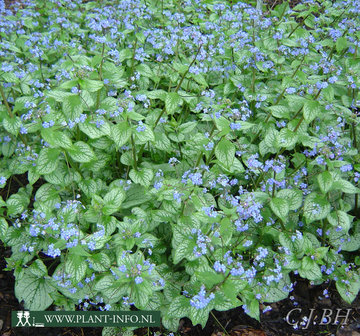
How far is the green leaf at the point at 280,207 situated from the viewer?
3373mm

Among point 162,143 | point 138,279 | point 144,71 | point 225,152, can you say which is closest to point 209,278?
point 138,279

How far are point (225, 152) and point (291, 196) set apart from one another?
897mm

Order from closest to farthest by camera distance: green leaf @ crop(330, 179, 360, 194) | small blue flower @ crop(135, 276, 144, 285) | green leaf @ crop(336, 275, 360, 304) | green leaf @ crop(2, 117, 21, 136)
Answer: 1. small blue flower @ crop(135, 276, 144, 285)
2. green leaf @ crop(330, 179, 360, 194)
3. green leaf @ crop(336, 275, 360, 304)
4. green leaf @ crop(2, 117, 21, 136)

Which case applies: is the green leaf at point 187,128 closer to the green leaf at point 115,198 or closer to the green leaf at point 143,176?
the green leaf at point 143,176

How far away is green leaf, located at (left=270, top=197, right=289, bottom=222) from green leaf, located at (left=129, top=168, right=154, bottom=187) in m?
1.23

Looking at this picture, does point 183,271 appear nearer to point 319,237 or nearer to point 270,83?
point 319,237

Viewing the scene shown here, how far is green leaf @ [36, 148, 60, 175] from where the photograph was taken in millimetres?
3410

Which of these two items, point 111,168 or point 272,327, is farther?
point 111,168

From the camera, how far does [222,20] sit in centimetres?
558

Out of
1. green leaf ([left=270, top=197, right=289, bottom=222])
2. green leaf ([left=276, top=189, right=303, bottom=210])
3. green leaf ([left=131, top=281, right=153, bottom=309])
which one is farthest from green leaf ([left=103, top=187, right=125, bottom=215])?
green leaf ([left=276, top=189, right=303, bottom=210])

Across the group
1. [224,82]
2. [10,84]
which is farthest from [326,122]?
[10,84]

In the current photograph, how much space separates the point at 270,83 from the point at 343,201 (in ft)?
5.89

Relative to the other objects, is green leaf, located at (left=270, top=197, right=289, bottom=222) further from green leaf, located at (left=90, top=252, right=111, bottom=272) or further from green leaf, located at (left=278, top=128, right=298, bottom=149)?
green leaf, located at (left=90, top=252, right=111, bottom=272)

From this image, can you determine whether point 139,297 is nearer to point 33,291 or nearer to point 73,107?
point 33,291
